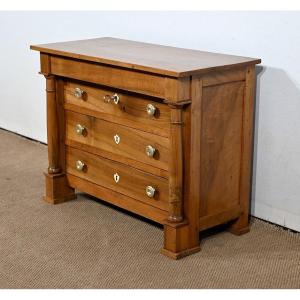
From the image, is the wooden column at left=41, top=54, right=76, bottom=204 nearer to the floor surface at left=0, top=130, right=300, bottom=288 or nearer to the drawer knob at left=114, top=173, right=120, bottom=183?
the floor surface at left=0, top=130, right=300, bottom=288

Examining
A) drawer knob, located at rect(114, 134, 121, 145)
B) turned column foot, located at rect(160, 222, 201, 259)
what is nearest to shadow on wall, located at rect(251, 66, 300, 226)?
turned column foot, located at rect(160, 222, 201, 259)

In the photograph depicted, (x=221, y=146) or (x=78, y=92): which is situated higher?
(x=78, y=92)

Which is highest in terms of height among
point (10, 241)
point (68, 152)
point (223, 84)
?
point (223, 84)

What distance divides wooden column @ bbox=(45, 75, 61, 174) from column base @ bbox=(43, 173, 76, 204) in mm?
30

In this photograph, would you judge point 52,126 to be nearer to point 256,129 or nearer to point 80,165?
point 80,165

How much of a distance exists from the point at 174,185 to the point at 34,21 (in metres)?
1.89

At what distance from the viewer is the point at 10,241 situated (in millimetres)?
2828

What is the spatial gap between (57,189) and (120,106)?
629 mm

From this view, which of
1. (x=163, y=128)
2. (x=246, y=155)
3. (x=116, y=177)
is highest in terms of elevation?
(x=163, y=128)

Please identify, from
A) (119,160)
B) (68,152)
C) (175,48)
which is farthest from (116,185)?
(175,48)

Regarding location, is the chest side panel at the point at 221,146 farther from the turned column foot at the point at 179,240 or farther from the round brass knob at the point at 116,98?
the round brass knob at the point at 116,98

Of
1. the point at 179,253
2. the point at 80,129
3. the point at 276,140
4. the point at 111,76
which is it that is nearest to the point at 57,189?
the point at 80,129

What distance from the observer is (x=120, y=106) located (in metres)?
2.85

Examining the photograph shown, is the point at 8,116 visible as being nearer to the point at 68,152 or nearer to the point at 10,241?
the point at 68,152
